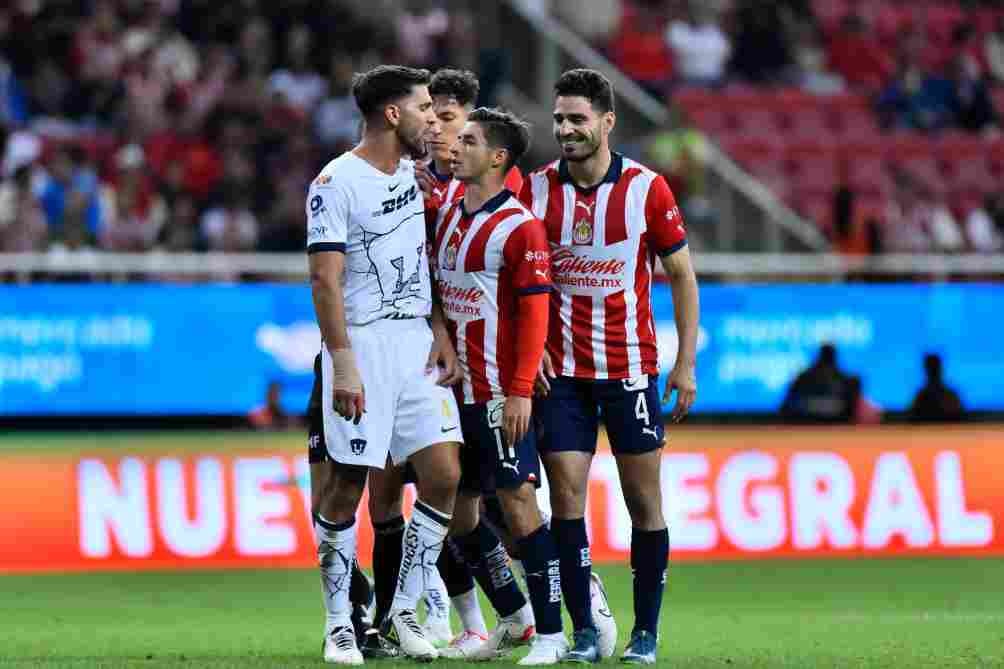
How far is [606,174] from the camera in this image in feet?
27.4

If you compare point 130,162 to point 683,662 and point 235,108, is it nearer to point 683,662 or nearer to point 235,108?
point 235,108

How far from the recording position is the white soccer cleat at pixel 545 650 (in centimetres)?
802

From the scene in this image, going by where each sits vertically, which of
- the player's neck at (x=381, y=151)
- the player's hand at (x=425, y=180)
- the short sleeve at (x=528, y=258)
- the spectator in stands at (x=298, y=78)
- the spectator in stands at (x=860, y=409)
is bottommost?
the spectator in stands at (x=860, y=409)

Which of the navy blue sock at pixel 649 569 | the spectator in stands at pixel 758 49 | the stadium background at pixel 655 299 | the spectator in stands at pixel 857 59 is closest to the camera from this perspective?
the navy blue sock at pixel 649 569

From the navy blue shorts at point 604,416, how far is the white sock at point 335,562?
36.4 inches

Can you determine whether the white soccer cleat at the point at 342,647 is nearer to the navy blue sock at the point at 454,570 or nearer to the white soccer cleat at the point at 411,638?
the white soccer cleat at the point at 411,638

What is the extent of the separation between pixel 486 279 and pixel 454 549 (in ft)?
4.80

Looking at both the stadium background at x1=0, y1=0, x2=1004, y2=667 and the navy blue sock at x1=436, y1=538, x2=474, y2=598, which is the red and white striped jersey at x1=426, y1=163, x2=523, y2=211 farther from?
the stadium background at x1=0, y1=0, x2=1004, y2=667

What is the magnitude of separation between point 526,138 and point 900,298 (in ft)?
38.5

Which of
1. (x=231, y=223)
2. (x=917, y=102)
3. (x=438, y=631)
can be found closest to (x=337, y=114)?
(x=231, y=223)

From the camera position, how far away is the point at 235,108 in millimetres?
20203

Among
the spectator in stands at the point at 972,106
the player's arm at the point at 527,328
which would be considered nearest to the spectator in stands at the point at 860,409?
the spectator in stands at the point at 972,106

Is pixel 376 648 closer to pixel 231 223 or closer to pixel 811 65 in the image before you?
pixel 231 223

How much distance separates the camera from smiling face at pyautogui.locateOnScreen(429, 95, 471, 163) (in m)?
8.79
